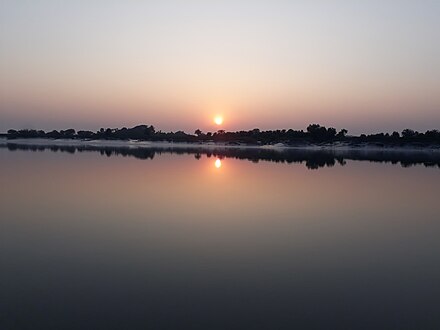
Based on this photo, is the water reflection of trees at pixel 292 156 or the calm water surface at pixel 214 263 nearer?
the calm water surface at pixel 214 263

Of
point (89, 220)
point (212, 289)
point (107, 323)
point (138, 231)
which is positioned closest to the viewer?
point (107, 323)

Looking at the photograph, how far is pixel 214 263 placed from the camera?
7637mm

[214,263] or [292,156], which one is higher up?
[214,263]

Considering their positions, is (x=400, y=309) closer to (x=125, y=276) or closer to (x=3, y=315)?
(x=125, y=276)

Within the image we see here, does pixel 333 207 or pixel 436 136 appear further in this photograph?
pixel 436 136

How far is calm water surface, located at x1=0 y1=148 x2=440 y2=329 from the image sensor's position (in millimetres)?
5535

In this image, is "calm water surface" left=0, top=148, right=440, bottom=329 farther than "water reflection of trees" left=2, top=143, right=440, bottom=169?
No

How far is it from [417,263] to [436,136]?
112451 mm

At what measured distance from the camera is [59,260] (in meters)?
7.60

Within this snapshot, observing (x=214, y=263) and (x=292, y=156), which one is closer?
(x=214, y=263)

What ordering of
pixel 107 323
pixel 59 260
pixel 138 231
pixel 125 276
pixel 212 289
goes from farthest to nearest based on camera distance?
pixel 138 231, pixel 59 260, pixel 125 276, pixel 212 289, pixel 107 323

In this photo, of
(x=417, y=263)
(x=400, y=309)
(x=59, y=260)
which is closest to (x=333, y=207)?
(x=417, y=263)

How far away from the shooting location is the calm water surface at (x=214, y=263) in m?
5.54

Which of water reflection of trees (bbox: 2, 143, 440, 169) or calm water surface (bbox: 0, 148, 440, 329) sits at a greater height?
calm water surface (bbox: 0, 148, 440, 329)
